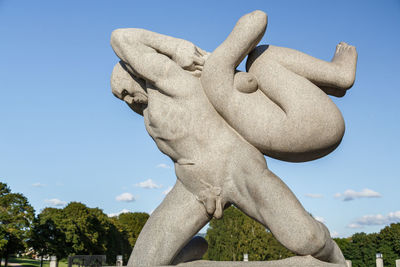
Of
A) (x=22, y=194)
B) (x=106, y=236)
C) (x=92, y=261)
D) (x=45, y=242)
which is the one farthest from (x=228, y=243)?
(x=92, y=261)

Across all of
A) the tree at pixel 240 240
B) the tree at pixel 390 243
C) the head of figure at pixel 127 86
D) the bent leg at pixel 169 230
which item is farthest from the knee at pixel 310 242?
the tree at pixel 240 240

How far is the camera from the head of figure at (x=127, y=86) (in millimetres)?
5320

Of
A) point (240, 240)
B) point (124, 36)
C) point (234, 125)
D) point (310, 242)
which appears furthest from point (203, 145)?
point (240, 240)

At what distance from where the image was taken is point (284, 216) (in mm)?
4387

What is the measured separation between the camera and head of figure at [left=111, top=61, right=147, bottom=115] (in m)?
5.32

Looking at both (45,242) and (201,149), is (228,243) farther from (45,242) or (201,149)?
(201,149)

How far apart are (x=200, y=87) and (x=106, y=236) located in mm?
36786

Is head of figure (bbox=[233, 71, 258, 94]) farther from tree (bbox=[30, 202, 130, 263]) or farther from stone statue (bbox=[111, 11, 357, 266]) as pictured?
tree (bbox=[30, 202, 130, 263])

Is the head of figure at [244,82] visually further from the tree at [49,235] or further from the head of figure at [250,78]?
the tree at [49,235]

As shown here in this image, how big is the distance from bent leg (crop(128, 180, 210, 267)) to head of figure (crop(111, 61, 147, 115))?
1285 millimetres

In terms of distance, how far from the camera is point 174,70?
4879mm

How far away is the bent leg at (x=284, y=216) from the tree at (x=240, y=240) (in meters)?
34.2

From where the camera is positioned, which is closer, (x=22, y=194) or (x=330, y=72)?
(x=330, y=72)

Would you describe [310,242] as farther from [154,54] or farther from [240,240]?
[240,240]
